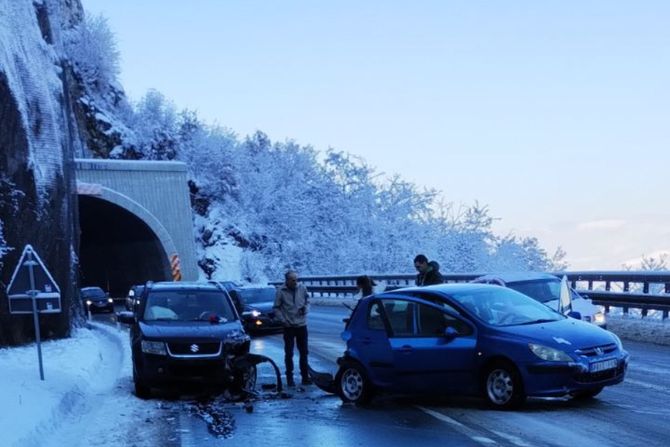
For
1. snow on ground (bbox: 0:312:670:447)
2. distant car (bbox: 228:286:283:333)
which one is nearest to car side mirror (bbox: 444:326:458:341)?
snow on ground (bbox: 0:312:670:447)

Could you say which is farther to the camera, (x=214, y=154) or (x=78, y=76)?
(x=214, y=154)

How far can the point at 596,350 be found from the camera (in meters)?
9.64

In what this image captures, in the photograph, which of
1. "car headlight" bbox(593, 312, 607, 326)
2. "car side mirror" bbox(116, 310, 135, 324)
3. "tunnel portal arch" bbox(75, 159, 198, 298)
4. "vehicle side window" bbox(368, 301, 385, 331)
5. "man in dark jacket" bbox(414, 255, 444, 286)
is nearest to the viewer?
"vehicle side window" bbox(368, 301, 385, 331)

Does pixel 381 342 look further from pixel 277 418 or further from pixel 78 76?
pixel 78 76

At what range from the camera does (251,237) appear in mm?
61062

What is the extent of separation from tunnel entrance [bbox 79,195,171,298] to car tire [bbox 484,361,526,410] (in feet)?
114

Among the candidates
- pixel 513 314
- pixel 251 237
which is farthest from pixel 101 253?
pixel 513 314

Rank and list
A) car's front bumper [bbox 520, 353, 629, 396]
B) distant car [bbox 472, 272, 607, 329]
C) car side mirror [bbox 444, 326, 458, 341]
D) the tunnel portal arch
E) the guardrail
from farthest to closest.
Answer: the tunnel portal arch < the guardrail < distant car [bbox 472, 272, 607, 329] < car side mirror [bbox 444, 326, 458, 341] < car's front bumper [bbox 520, 353, 629, 396]

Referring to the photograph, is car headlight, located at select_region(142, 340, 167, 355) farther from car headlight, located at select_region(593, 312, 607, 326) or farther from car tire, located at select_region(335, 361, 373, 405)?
car headlight, located at select_region(593, 312, 607, 326)

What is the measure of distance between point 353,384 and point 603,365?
337cm

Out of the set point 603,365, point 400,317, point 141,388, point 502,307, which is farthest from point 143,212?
point 603,365

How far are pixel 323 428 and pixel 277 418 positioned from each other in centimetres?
101

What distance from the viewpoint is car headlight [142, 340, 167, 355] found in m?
12.5

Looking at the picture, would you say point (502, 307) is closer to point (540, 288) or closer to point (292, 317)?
point (292, 317)
